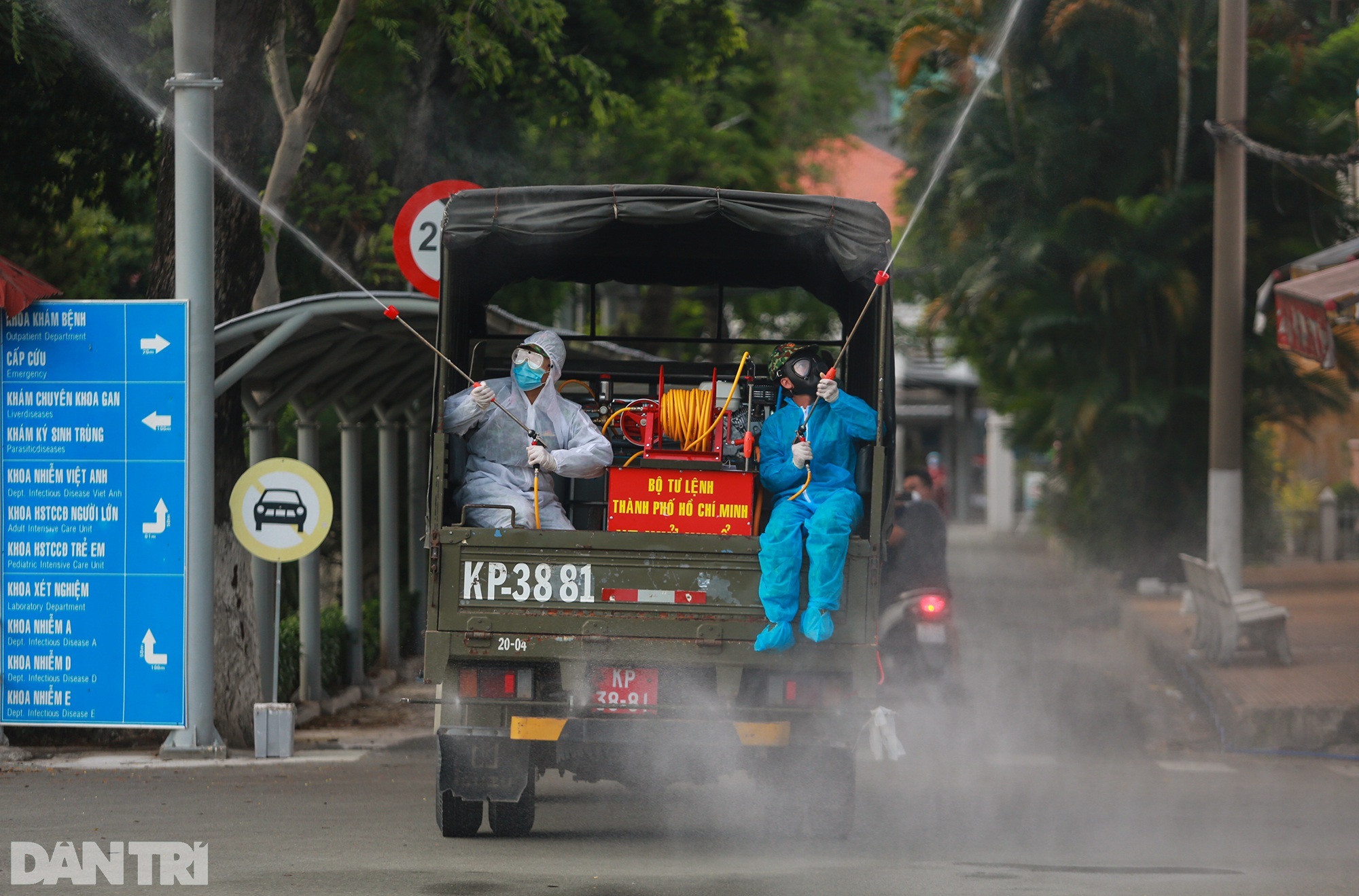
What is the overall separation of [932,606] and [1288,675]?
391cm

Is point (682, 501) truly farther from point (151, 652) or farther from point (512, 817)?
point (151, 652)

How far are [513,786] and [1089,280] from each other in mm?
15789

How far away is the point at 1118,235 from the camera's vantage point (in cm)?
2155

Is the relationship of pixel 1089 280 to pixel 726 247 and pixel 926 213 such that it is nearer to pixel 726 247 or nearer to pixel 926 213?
pixel 926 213

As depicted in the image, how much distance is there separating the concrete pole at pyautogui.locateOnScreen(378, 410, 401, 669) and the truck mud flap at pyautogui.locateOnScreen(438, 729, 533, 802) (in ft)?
23.2

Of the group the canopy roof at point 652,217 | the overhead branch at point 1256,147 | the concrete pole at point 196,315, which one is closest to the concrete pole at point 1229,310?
the overhead branch at point 1256,147

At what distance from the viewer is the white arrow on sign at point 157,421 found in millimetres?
9914

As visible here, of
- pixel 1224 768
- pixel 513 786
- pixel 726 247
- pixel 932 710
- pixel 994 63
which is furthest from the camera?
pixel 994 63

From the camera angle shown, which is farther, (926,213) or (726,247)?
(926,213)

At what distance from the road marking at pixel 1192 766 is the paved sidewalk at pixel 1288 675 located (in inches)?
32.5

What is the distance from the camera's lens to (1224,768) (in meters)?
10.6

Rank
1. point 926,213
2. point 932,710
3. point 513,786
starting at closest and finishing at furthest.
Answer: point 513,786 < point 932,710 < point 926,213

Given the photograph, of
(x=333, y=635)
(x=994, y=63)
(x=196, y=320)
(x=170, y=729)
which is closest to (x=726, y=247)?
(x=196, y=320)

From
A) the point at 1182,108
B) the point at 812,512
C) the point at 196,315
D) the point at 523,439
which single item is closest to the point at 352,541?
the point at 196,315
